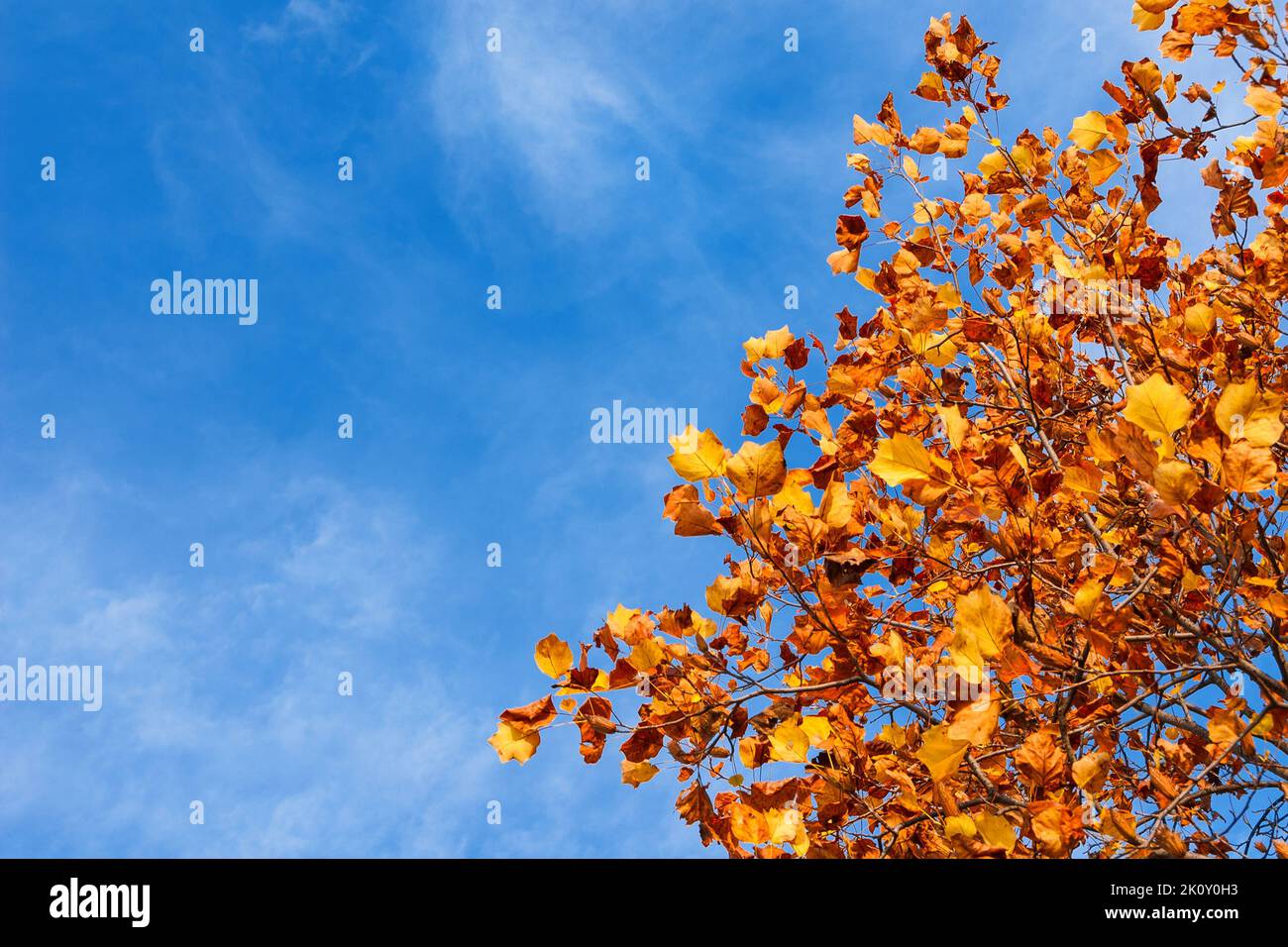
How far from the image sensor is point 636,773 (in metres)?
2.58

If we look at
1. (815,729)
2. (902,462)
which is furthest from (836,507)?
(815,729)

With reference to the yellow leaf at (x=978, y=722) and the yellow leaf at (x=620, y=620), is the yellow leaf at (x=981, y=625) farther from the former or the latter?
the yellow leaf at (x=620, y=620)

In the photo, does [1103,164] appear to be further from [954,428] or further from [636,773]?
[636,773]

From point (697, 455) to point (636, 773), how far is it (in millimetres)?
991

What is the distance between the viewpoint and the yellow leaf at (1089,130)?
3.13m

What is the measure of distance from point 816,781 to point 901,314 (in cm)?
150

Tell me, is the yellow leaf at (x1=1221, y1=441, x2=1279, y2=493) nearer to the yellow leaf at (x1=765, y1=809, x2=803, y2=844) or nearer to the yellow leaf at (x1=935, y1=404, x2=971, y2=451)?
the yellow leaf at (x1=935, y1=404, x2=971, y2=451)

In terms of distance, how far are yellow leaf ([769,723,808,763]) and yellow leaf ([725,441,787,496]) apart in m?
0.66

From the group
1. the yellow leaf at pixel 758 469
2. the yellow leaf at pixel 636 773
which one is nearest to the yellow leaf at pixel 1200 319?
the yellow leaf at pixel 758 469

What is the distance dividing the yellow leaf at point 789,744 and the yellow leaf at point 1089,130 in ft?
7.34

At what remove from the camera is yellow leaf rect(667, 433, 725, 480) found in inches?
84.0

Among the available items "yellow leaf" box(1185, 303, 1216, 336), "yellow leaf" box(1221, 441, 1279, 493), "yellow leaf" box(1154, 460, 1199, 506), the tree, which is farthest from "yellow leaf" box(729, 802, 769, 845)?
A: "yellow leaf" box(1185, 303, 1216, 336)

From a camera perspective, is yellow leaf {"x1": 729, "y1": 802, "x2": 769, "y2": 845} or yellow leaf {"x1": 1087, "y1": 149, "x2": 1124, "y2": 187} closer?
yellow leaf {"x1": 729, "y1": 802, "x2": 769, "y2": 845}
